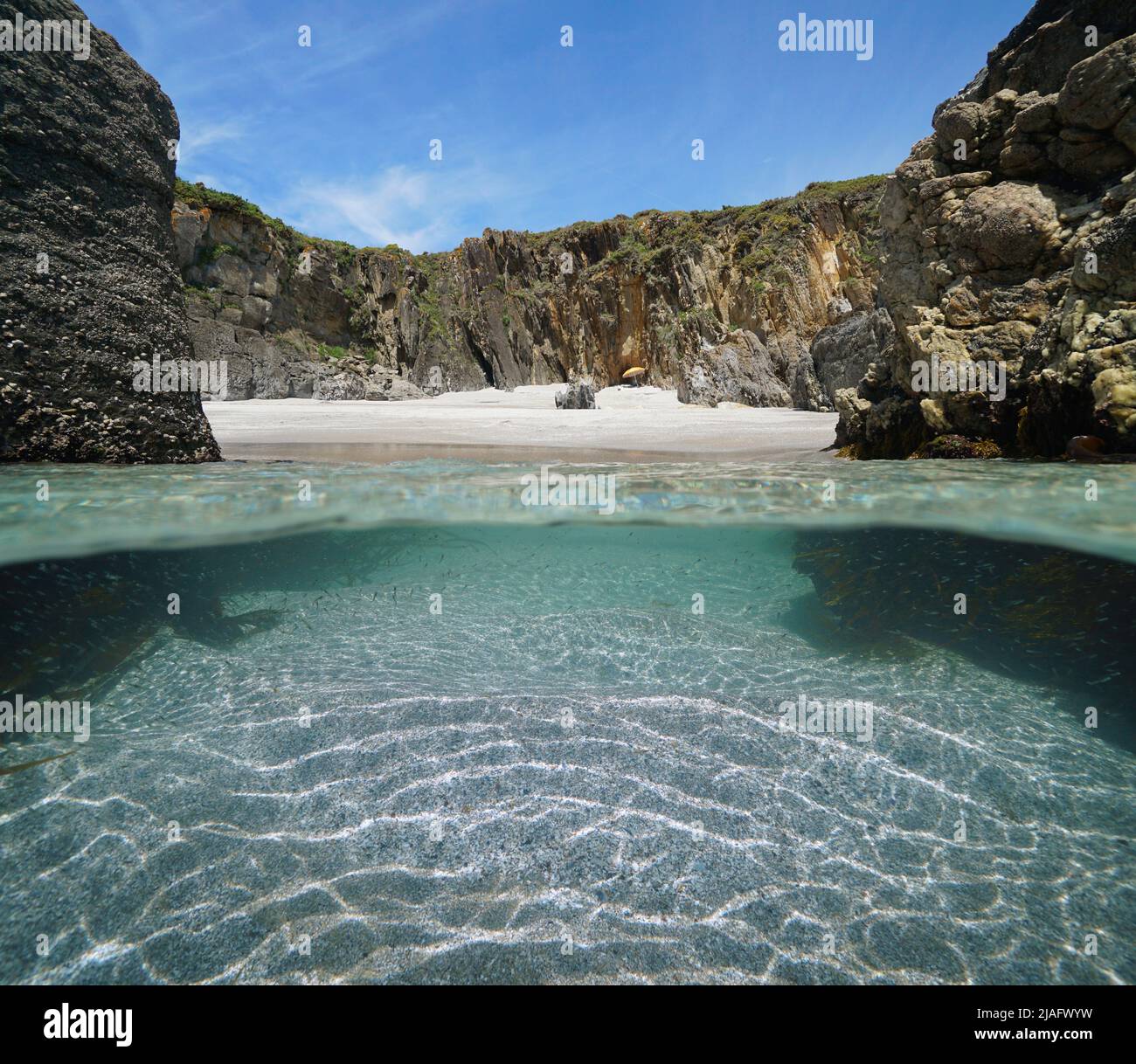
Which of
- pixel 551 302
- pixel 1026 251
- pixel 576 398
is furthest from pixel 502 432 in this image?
pixel 551 302

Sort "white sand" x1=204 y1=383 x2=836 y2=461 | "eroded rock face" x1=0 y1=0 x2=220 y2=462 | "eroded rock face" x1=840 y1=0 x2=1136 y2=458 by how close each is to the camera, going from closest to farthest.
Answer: "eroded rock face" x1=0 y1=0 x2=220 y2=462 < "eroded rock face" x1=840 y1=0 x2=1136 y2=458 < "white sand" x1=204 y1=383 x2=836 y2=461

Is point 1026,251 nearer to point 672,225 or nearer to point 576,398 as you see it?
point 576,398

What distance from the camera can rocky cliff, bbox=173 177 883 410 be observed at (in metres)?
26.5

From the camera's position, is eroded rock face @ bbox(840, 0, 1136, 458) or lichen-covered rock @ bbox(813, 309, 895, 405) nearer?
eroded rock face @ bbox(840, 0, 1136, 458)

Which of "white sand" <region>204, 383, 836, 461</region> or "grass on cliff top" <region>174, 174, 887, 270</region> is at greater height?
"grass on cliff top" <region>174, 174, 887, 270</region>

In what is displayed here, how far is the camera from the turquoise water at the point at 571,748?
2658 millimetres

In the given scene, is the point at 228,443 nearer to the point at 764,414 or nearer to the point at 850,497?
the point at 850,497
